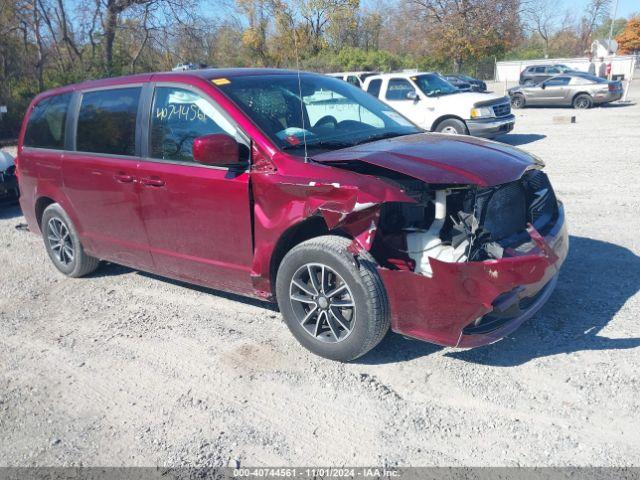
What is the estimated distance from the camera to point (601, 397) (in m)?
3.30

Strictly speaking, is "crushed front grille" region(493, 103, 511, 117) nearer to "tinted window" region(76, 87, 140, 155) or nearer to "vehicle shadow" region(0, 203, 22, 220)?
"vehicle shadow" region(0, 203, 22, 220)

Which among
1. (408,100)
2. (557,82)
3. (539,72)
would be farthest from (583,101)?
(408,100)

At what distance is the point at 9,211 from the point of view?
9570 mm

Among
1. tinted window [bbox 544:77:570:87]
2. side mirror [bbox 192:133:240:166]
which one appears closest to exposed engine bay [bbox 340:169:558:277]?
side mirror [bbox 192:133:240:166]

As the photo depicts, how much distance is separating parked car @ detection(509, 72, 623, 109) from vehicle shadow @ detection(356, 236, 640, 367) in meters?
19.1

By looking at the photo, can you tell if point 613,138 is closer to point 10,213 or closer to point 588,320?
point 588,320

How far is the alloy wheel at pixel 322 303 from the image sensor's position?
3693 mm

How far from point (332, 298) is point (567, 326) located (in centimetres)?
173

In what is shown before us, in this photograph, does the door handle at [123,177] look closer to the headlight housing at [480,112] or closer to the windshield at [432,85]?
the headlight housing at [480,112]

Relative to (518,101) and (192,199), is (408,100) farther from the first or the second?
(518,101)

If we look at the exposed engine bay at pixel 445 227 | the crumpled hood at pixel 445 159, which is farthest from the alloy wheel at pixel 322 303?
the crumpled hood at pixel 445 159

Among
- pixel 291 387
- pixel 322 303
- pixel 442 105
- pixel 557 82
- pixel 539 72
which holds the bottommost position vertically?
pixel 291 387

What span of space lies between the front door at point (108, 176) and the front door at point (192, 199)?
0.70 ft

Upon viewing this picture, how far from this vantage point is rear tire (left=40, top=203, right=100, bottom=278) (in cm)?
567
